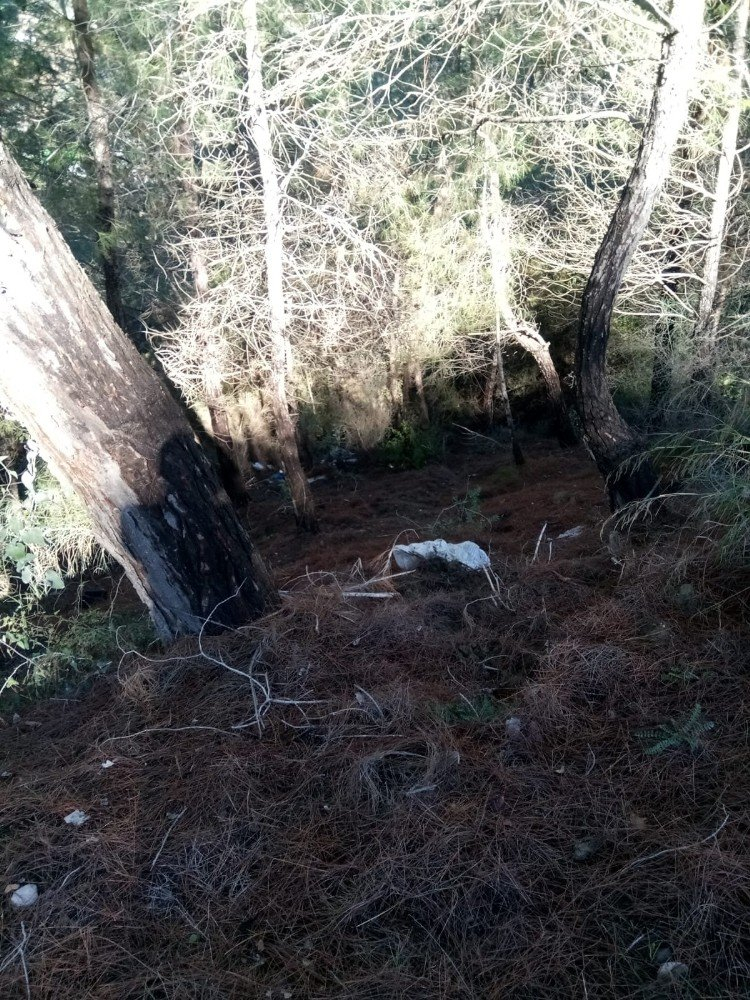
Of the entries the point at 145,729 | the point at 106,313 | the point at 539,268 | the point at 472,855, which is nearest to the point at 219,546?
the point at 145,729

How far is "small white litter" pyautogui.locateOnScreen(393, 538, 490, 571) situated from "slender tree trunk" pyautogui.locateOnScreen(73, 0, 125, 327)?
791 cm

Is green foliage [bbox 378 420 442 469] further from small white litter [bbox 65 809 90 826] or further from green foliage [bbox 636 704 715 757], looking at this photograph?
small white litter [bbox 65 809 90 826]

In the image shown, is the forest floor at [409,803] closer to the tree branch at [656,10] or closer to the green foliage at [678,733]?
the green foliage at [678,733]

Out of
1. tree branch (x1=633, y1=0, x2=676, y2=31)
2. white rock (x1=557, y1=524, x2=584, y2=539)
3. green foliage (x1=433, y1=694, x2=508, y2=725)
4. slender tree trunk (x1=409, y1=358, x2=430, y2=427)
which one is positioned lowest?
slender tree trunk (x1=409, y1=358, x2=430, y2=427)

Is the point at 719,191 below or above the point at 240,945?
above

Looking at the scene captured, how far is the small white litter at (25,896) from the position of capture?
2.60 meters

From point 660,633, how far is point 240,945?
86.8 inches

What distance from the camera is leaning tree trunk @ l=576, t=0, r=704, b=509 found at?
4.87m

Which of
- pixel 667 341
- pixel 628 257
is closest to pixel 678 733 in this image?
pixel 628 257

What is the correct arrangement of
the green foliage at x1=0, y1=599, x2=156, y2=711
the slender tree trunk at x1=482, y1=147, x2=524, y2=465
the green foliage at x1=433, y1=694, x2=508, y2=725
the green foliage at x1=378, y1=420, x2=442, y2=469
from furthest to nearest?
the green foliage at x1=378, y1=420, x2=442, y2=469 → the slender tree trunk at x1=482, y1=147, x2=524, y2=465 → the green foliage at x1=0, y1=599, x2=156, y2=711 → the green foliage at x1=433, y1=694, x2=508, y2=725

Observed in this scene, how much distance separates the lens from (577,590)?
4148 millimetres

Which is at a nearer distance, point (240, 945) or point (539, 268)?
point (240, 945)

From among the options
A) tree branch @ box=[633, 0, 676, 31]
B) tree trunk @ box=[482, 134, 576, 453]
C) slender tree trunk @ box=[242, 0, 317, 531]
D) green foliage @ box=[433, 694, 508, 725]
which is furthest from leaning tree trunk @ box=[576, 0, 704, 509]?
tree trunk @ box=[482, 134, 576, 453]

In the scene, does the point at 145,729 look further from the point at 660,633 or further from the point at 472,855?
the point at 660,633
